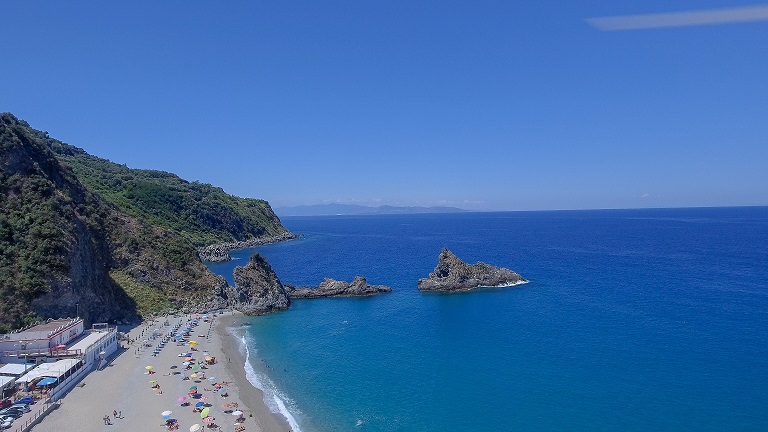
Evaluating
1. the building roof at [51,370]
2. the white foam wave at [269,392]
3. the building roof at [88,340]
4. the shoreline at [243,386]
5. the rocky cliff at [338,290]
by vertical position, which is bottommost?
the white foam wave at [269,392]

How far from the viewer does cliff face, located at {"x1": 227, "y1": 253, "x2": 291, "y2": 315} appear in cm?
7181

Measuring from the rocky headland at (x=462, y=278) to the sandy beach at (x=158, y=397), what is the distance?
139ft

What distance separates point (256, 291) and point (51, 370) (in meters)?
34.5

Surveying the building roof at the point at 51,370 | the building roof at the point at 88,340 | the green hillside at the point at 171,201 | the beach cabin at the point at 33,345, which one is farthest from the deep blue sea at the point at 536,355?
the green hillside at the point at 171,201

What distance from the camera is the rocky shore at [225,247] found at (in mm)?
129875

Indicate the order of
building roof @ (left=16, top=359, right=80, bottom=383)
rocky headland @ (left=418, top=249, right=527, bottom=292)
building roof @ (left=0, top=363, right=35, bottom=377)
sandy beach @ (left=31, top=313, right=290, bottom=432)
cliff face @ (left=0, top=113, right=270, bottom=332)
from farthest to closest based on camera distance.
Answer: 1. rocky headland @ (left=418, top=249, right=527, bottom=292)
2. cliff face @ (left=0, top=113, right=270, bottom=332)
3. building roof @ (left=0, top=363, right=35, bottom=377)
4. building roof @ (left=16, top=359, right=80, bottom=383)
5. sandy beach @ (left=31, top=313, right=290, bottom=432)

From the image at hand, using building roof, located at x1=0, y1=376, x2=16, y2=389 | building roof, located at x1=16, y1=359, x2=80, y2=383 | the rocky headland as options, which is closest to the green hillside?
the rocky headland

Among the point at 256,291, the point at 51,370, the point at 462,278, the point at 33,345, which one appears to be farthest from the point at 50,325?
the point at 462,278

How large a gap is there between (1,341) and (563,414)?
1887 inches

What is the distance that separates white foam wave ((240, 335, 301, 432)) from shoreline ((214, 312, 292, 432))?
29cm

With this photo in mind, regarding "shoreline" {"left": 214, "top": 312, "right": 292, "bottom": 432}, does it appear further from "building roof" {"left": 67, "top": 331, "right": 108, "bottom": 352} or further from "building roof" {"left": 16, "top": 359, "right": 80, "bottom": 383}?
"building roof" {"left": 16, "top": 359, "right": 80, "bottom": 383}

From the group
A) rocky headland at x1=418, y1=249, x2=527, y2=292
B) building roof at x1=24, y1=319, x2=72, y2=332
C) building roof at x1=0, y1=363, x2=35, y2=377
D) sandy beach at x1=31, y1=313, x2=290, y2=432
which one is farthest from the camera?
rocky headland at x1=418, y1=249, x2=527, y2=292

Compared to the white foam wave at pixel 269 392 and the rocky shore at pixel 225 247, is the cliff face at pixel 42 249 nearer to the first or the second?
the white foam wave at pixel 269 392

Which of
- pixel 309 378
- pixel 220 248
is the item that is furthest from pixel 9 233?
pixel 220 248
